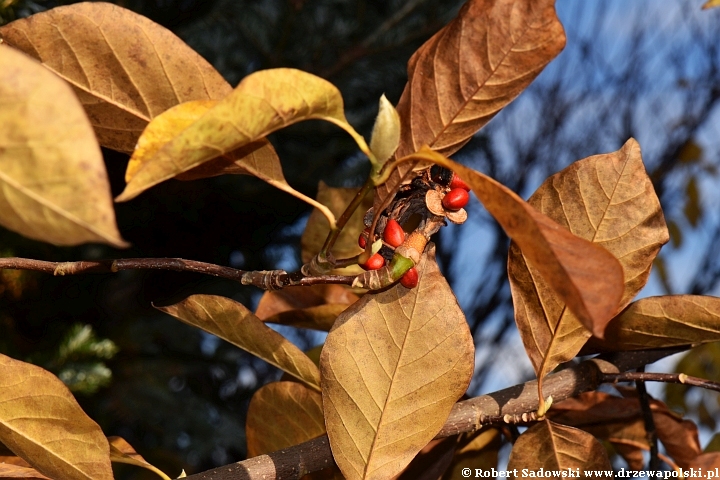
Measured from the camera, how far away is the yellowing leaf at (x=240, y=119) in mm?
283

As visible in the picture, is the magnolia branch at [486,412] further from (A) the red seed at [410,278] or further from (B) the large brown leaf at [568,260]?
(B) the large brown leaf at [568,260]

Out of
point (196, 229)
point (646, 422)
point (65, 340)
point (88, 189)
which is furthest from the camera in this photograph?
point (196, 229)

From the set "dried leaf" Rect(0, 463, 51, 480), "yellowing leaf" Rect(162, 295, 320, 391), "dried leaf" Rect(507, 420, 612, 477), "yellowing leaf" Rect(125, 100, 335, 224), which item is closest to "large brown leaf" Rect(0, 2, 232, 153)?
"yellowing leaf" Rect(125, 100, 335, 224)

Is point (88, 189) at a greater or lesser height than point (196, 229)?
greater

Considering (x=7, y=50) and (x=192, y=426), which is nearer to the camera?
(x=7, y=50)

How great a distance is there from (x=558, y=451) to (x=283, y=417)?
24 centimetres

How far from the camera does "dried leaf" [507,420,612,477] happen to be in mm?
528

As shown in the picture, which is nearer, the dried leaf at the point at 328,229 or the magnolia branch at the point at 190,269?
the magnolia branch at the point at 190,269

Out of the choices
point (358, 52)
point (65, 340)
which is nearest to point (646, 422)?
point (65, 340)

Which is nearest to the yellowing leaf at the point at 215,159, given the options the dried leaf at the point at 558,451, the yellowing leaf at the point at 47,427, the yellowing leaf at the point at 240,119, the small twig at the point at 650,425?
the yellowing leaf at the point at 240,119

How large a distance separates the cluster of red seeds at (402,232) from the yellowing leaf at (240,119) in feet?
0.38

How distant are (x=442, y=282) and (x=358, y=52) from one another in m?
0.94

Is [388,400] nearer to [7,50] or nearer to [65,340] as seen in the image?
[7,50]

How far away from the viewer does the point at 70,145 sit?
8.7 inches
